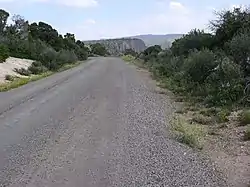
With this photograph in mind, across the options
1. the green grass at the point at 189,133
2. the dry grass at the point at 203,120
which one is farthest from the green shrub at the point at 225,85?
the green grass at the point at 189,133

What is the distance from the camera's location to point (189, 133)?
11656 millimetres

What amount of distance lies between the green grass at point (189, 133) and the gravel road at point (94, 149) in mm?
338

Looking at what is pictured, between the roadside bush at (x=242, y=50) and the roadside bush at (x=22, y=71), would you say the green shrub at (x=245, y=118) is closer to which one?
the roadside bush at (x=242, y=50)

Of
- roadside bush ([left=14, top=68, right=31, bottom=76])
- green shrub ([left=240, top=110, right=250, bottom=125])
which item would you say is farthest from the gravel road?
roadside bush ([left=14, top=68, right=31, bottom=76])

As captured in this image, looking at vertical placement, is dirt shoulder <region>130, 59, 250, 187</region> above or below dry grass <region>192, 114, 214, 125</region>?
above

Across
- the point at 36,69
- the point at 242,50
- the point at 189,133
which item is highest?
the point at 242,50

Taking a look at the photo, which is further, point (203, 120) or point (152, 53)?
point (152, 53)

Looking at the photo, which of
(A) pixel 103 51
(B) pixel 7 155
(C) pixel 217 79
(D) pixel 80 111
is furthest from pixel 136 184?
(A) pixel 103 51

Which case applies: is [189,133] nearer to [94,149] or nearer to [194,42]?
[94,149]

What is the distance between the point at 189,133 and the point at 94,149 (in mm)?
2849

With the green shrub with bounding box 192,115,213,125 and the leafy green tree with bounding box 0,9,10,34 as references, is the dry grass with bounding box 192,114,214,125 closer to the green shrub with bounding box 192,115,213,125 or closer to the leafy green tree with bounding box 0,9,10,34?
the green shrub with bounding box 192,115,213,125

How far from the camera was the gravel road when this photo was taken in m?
7.67

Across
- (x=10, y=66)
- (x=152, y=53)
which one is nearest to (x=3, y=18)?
(x=152, y=53)

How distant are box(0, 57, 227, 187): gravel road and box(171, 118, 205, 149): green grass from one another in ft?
1.11
